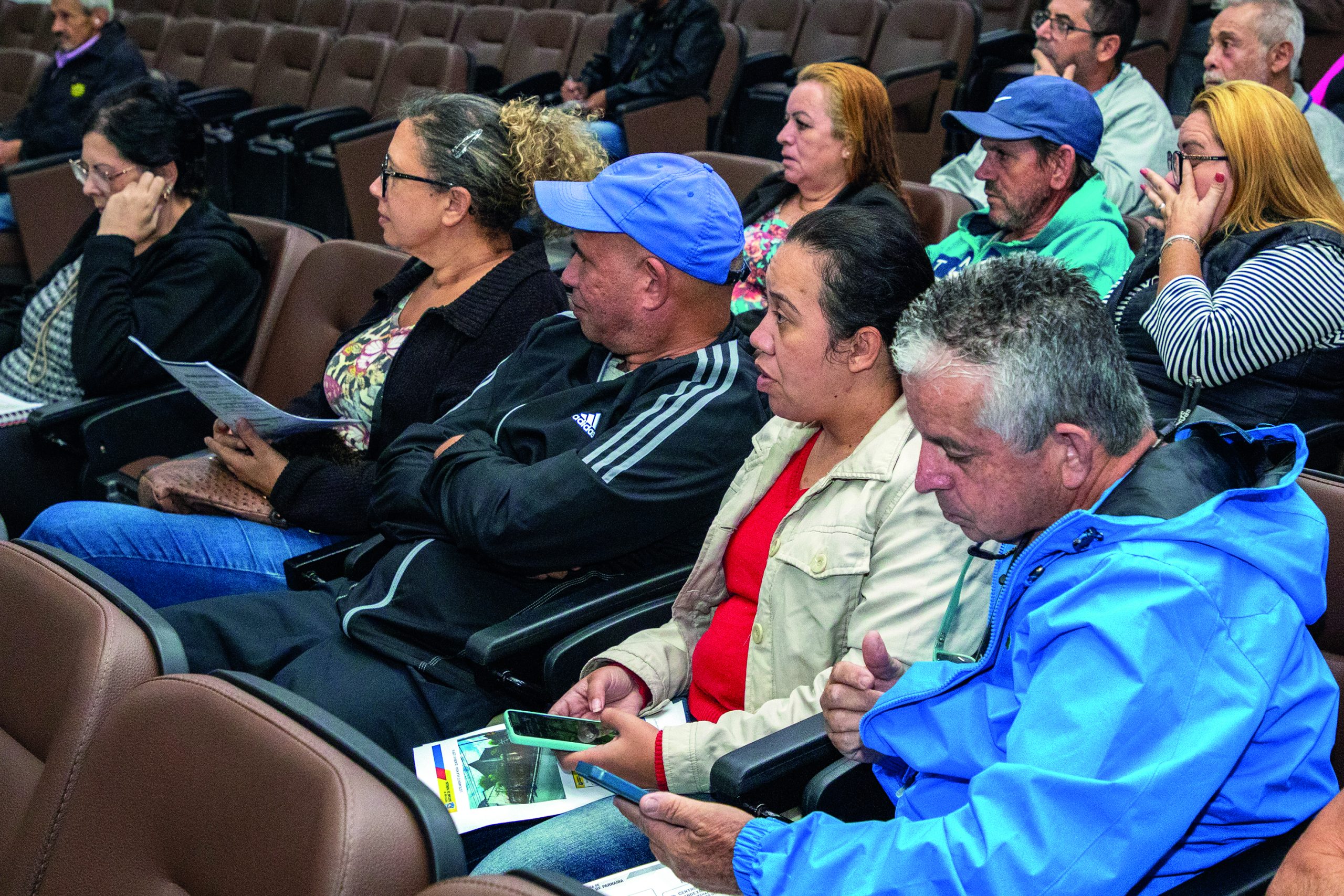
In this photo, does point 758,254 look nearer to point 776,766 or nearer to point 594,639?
point 594,639

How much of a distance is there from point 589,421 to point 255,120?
473 cm

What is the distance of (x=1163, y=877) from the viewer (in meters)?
1.04

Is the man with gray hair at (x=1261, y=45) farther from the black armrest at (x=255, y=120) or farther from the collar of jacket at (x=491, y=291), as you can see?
the black armrest at (x=255, y=120)

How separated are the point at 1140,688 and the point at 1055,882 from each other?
0.16m

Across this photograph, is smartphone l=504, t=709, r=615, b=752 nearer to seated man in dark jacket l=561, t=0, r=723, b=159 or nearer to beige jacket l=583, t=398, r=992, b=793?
beige jacket l=583, t=398, r=992, b=793

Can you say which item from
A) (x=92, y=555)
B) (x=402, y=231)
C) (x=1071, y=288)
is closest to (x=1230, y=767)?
(x=1071, y=288)

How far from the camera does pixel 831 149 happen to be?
9.77ft

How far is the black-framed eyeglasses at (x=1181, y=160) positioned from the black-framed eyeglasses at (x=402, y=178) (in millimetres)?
1307

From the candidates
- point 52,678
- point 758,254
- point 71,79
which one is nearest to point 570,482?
point 52,678

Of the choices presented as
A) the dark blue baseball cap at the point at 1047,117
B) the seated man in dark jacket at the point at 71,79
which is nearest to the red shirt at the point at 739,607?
the dark blue baseball cap at the point at 1047,117

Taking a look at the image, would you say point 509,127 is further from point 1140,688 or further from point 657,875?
point 1140,688

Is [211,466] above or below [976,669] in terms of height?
below

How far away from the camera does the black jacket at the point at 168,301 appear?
248 cm

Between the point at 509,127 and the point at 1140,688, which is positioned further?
the point at 509,127
